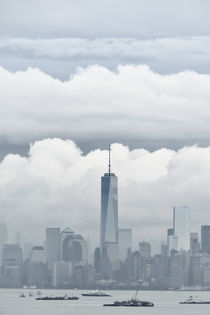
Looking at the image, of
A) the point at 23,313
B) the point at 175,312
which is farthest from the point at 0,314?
the point at 175,312

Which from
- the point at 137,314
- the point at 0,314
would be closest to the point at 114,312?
the point at 137,314

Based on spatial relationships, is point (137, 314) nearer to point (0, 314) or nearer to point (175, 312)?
point (175, 312)

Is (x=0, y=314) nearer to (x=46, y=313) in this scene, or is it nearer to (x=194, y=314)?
(x=46, y=313)

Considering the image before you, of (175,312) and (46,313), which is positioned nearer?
(46,313)

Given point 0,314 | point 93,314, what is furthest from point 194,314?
point 0,314

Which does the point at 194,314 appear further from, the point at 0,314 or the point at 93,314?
the point at 0,314

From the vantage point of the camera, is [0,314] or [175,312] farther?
[175,312]

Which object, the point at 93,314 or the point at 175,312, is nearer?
the point at 93,314
